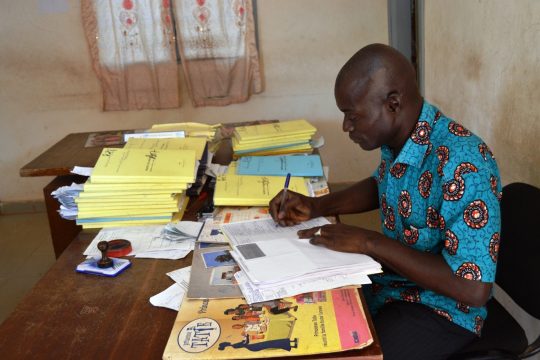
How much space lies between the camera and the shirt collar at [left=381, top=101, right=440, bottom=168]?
148 cm

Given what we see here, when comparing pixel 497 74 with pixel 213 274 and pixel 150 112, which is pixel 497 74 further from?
pixel 150 112

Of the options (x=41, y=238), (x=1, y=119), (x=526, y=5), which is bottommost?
(x=41, y=238)

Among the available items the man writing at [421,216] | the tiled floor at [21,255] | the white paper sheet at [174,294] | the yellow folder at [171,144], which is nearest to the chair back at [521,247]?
the man writing at [421,216]

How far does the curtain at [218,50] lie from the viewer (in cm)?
409

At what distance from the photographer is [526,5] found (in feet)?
6.35

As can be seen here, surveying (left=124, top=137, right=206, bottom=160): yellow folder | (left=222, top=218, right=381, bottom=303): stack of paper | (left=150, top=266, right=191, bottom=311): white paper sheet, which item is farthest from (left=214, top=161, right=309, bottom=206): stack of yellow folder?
(left=150, top=266, right=191, bottom=311): white paper sheet

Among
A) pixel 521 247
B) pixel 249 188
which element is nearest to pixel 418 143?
pixel 521 247

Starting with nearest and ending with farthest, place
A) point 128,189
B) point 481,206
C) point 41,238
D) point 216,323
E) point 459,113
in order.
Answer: point 216,323, point 481,206, point 128,189, point 459,113, point 41,238

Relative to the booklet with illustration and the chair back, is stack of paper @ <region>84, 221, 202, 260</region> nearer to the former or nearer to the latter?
the booklet with illustration

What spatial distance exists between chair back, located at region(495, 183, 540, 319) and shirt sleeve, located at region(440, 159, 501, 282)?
0.30m

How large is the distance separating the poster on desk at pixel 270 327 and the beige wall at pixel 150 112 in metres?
3.18

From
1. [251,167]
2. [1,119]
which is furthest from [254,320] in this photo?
[1,119]

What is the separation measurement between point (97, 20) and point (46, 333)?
10.9 feet

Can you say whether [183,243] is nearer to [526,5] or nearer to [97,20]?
[526,5]
